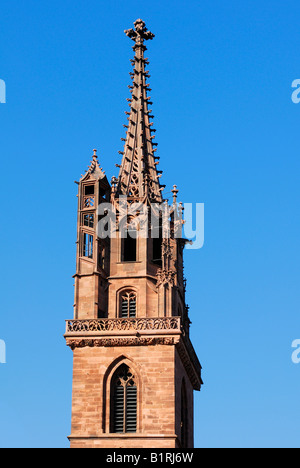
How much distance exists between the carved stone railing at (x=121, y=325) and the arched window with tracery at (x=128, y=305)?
48.7 inches

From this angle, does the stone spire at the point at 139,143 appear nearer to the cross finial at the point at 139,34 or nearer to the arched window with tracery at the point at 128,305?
the cross finial at the point at 139,34

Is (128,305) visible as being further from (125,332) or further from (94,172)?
(94,172)

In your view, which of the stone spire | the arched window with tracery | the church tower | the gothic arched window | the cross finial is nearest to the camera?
the church tower

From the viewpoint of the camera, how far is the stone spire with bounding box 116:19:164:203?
231ft

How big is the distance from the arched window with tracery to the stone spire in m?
5.08

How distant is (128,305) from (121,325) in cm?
184

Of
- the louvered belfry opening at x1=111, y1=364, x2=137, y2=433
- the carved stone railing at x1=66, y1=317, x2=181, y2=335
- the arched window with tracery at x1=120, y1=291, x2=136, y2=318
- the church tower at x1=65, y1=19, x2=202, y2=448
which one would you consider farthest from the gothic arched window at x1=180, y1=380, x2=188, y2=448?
the arched window with tracery at x1=120, y1=291, x2=136, y2=318

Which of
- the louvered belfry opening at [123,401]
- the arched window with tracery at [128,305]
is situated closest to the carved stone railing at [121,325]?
the arched window with tracery at [128,305]

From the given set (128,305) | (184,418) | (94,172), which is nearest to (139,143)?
(94,172)

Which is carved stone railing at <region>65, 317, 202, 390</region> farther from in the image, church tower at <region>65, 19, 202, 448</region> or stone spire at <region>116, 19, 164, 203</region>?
stone spire at <region>116, 19, 164, 203</region>

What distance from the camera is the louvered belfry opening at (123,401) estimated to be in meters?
63.9

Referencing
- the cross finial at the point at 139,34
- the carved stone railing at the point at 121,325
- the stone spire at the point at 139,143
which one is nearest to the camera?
the carved stone railing at the point at 121,325
